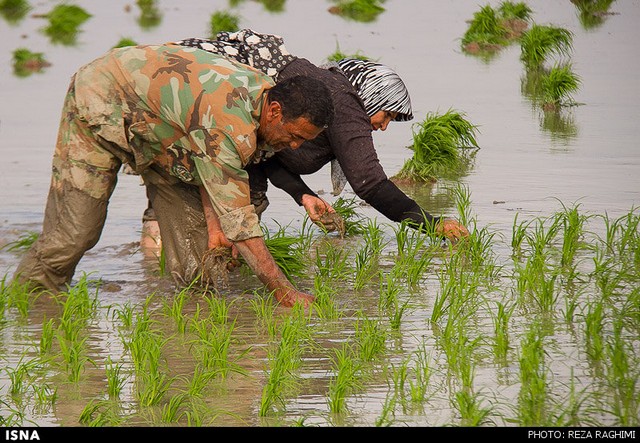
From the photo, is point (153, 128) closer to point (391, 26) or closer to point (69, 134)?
point (69, 134)

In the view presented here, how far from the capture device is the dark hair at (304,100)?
561cm

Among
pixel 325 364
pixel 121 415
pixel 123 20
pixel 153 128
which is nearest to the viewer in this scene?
pixel 121 415

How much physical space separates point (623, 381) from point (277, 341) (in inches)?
69.8

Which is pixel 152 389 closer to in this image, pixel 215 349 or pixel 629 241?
pixel 215 349

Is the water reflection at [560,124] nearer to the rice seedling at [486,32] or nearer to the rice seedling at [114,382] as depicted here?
the rice seedling at [486,32]

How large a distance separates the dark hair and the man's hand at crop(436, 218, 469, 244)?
166cm

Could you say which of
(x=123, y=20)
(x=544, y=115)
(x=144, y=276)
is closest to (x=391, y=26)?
(x=123, y=20)

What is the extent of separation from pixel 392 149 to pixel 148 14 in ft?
34.3

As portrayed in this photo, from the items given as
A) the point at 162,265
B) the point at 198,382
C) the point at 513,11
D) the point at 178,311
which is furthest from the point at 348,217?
the point at 513,11

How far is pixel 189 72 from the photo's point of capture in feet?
19.3

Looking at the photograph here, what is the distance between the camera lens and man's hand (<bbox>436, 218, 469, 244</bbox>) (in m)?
7.12

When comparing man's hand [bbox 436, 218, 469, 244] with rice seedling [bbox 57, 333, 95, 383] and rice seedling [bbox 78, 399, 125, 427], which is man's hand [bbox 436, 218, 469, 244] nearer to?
rice seedling [bbox 57, 333, 95, 383]

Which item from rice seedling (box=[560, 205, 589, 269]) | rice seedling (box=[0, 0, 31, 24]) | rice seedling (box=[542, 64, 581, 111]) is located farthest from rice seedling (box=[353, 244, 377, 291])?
rice seedling (box=[0, 0, 31, 24])

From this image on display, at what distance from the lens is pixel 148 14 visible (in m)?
20.3
